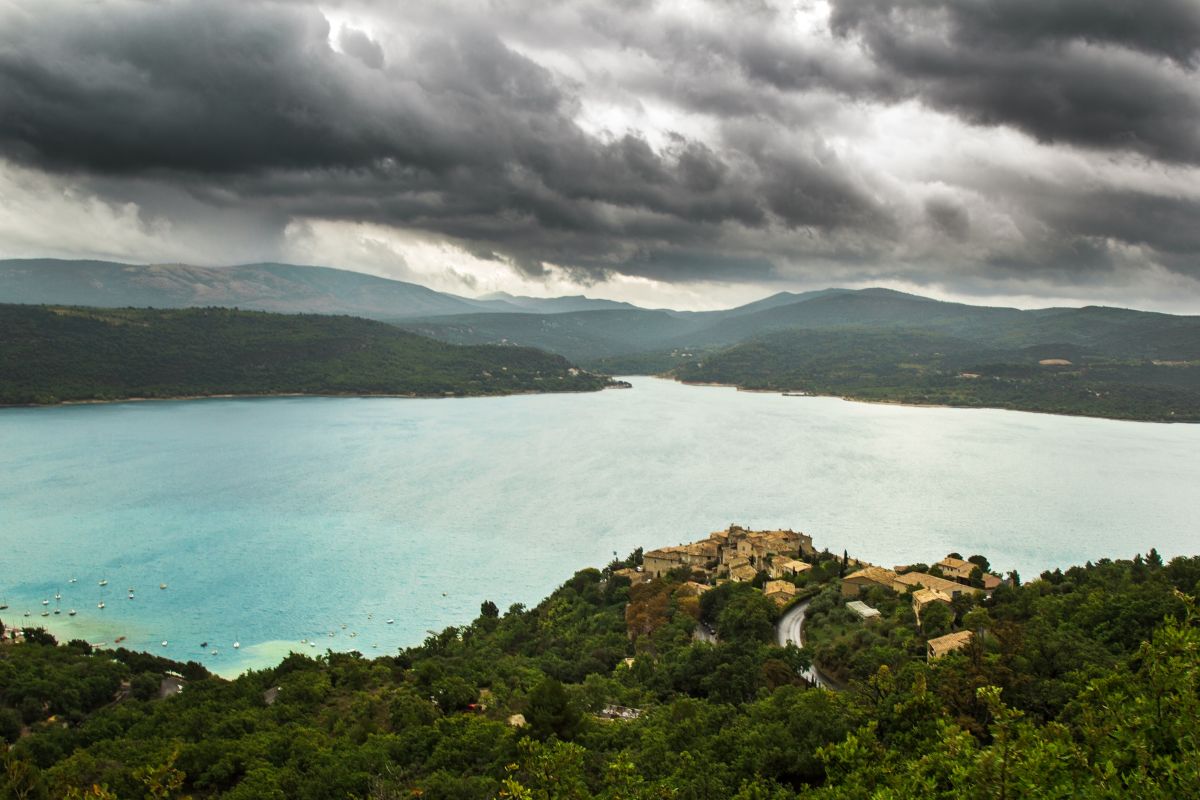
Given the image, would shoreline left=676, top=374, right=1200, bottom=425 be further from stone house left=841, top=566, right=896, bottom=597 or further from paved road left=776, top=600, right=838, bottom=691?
paved road left=776, top=600, right=838, bottom=691

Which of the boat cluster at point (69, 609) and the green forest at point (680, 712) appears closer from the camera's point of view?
the green forest at point (680, 712)

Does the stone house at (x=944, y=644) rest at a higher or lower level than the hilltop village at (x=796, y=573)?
higher

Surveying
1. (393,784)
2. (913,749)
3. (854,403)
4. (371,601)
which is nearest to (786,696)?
(913,749)

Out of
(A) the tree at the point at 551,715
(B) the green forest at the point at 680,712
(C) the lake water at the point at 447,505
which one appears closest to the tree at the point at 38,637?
(B) the green forest at the point at 680,712

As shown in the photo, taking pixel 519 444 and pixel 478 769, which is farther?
pixel 519 444

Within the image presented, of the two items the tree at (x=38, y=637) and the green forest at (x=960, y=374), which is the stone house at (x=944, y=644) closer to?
the tree at (x=38, y=637)

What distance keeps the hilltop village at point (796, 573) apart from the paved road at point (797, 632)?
0.41 metres

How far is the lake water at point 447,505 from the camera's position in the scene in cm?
3253

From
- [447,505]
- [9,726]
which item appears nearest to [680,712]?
[9,726]

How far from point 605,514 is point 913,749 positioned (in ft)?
115

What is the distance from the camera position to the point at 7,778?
12.2 metres

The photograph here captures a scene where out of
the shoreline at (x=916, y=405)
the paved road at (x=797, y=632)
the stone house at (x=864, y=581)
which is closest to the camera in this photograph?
the paved road at (x=797, y=632)

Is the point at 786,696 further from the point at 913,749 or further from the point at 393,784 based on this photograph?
the point at 393,784

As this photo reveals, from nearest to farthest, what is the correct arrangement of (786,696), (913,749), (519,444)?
(913,749), (786,696), (519,444)
